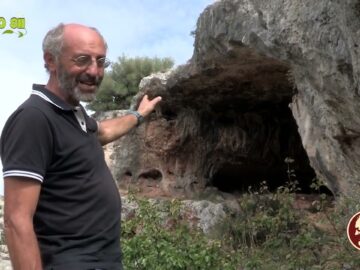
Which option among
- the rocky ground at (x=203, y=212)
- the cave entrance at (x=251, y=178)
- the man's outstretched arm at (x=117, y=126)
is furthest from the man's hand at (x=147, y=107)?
the cave entrance at (x=251, y=178)

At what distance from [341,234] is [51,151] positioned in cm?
442

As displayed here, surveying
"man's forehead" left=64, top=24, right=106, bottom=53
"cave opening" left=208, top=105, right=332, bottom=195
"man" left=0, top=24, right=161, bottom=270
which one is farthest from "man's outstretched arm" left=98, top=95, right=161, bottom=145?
"cave opening" left=208, top=105, right=332, bottom=195

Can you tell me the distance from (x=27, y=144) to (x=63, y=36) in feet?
1.10

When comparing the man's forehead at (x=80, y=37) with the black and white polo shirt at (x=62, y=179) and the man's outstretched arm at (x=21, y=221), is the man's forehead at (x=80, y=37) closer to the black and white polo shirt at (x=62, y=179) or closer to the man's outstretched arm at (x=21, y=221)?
the black and white polo shirt at (x=62, y=179)

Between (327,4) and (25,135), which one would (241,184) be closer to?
(327,4)

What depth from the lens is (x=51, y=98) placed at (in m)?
1.77

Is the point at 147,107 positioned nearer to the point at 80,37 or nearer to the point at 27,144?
the point at 80,37

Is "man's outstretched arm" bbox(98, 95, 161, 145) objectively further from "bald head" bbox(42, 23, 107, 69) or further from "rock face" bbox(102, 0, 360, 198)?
"rock face" bbox(102, 0, 360, 198)

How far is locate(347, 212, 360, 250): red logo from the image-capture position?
402 centimetres

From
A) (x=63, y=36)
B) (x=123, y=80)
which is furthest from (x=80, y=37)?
(x=123, y=80)

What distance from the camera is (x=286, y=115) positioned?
10.9 m

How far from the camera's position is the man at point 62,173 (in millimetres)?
1636

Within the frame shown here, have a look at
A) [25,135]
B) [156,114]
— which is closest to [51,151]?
[25,135]

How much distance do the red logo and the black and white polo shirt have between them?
254 centimetres
